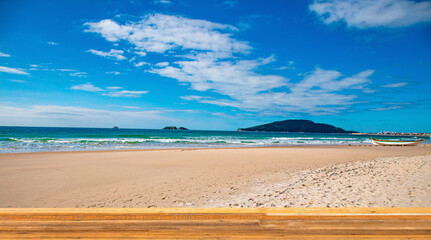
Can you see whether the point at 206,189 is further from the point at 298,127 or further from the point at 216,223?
the point at 298,127

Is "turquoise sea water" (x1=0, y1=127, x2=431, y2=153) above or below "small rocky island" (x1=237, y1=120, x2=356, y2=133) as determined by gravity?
below

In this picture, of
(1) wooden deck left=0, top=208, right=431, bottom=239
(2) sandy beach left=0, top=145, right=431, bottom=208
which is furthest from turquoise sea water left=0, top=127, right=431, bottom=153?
(1) wooden deck left=0, top=208, right=431, bottom=239

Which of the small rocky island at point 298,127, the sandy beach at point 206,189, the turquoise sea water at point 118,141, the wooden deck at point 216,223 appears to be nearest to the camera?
the wooden deck at point 216,223

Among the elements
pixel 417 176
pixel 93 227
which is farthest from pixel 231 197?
pixel 417 176

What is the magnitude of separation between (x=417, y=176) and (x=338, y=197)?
355 centimetres

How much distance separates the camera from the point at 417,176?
6332 millimetres

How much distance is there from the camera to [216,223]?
1.76 m

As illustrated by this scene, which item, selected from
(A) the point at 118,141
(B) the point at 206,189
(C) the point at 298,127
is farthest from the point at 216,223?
(C) the point at 298,127

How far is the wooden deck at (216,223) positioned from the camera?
162cm

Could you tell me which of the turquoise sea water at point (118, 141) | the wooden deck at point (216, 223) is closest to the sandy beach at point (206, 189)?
the wooden deck at point (216, 223)

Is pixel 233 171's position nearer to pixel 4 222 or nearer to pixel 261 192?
pixel 261 192

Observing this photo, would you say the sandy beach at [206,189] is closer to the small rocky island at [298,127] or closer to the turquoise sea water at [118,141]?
the turquoise sea water at [118,141]

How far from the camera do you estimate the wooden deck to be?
162 cm

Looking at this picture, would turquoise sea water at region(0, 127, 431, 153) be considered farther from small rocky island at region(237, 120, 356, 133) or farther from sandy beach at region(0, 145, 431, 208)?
small rocky island at region(237, 120, 356, 133)
